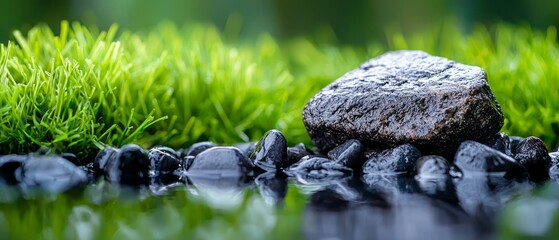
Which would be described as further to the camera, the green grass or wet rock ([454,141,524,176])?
the green grass

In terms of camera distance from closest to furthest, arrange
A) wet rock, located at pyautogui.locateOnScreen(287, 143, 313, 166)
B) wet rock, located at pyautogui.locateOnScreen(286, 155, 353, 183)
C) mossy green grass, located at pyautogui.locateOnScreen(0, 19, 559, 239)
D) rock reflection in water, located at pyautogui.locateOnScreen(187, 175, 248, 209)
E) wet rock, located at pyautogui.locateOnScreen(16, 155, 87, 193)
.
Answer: mossy green grass, located at pyautogui.locateOnScreen(0, 19, 559, 239) → rock reflection in water, located at pyautogui.locateOnScreen(187, 175, 248, 209) → wet rock, located at pyautogui.locateOnScreen(16, 155, 87, 193) → wet rock, located at pyautogui.locateOnScreen(286, 155, 353, 183) → wet rock, located at pyautogui.locateOnScreen(287, 143, 313, 166)

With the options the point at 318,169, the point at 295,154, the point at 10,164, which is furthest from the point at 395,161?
the point at 10,164

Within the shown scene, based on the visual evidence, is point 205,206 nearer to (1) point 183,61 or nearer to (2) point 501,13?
(1) point 183,61

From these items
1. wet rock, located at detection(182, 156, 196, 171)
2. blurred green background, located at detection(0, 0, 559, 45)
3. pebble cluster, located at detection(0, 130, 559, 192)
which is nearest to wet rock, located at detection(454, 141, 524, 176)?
pebble cluster, located at detection(0, 130, 559, 192)

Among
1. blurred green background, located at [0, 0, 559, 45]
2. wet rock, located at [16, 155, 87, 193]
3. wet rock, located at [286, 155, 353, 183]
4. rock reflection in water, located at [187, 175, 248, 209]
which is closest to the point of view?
rock reflection in water, located at [187, 175, 248, 209]

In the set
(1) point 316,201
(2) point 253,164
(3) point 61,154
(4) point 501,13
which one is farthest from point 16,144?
(4) point 501,13

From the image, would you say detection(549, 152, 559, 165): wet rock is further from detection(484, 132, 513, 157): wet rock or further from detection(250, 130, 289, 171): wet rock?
detection(250, 130, 289, 171): wet rock
